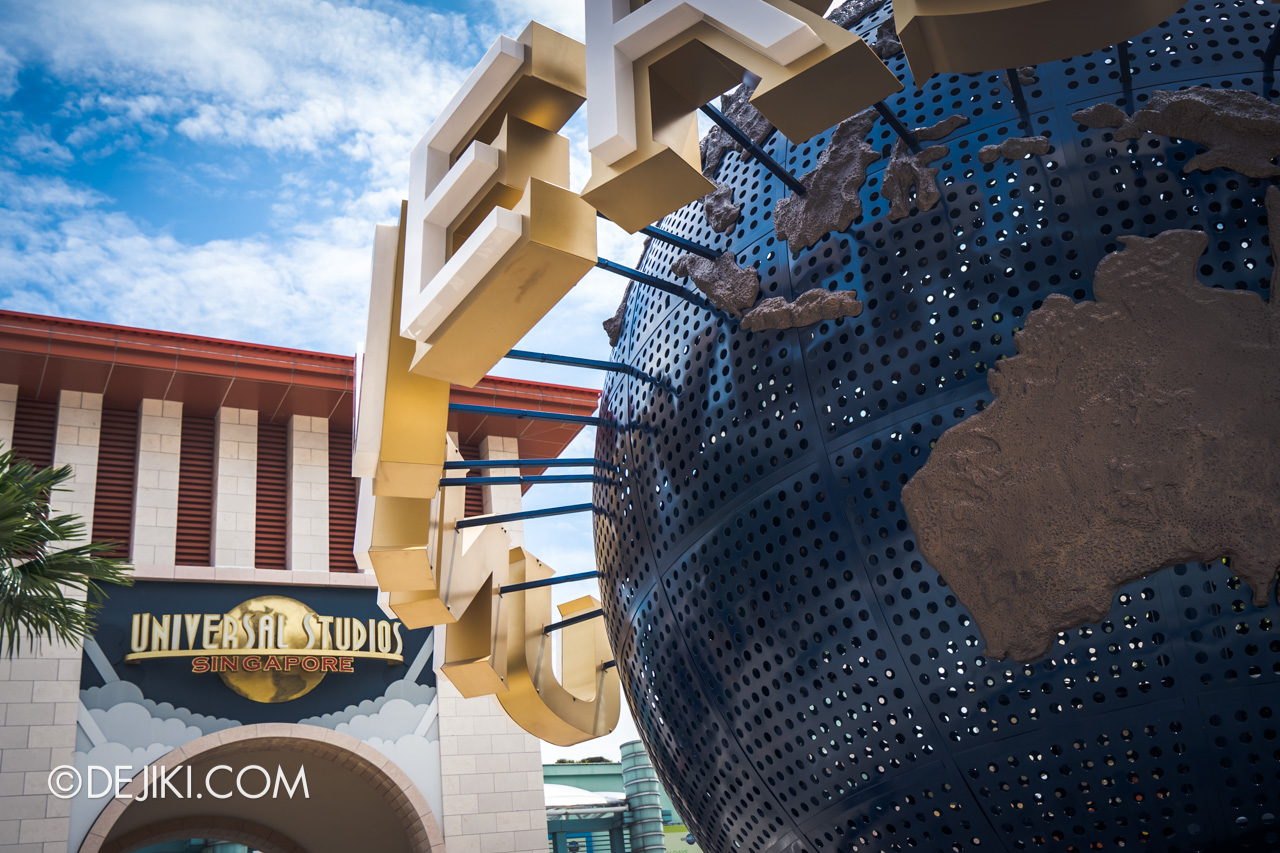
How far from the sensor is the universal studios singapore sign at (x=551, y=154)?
9.26ft

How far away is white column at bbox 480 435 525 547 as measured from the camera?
18.9 metres

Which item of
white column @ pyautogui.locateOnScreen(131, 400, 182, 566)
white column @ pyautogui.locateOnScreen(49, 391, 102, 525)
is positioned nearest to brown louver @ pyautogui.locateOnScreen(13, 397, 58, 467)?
white column @ pyautogui.locateOnScreen(49, 391, 102, 525)

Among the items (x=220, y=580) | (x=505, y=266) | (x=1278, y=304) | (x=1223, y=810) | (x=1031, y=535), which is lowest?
(x=1223, y=810)

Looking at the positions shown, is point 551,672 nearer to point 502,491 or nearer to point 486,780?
point 486,780

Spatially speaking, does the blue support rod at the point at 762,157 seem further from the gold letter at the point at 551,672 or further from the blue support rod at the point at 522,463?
the gold letter at the point at 551,672

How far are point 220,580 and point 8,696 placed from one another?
10.5 feet

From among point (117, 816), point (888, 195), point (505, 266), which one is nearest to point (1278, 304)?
point (888, 195)

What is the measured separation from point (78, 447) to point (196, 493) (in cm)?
196

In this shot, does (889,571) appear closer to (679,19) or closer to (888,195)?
(888,195)

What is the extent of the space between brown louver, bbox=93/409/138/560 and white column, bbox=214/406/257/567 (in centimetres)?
134

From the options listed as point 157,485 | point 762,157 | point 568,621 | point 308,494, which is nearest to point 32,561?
point 568,621

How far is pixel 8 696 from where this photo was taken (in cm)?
1394

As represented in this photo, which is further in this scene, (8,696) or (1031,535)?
(8,696)

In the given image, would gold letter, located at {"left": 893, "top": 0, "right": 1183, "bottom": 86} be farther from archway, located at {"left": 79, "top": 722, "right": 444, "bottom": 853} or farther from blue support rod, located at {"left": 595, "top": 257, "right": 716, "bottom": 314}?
archway, located at {"left": 79, "top": 722, "right": 444, "bottom": 853}
